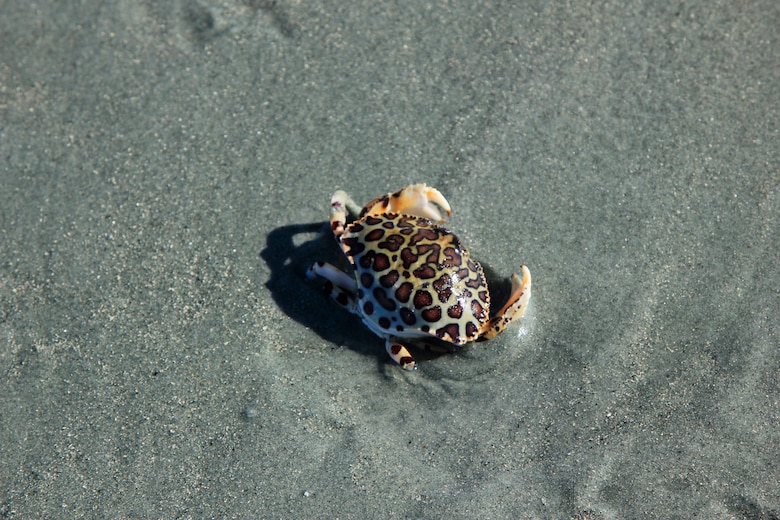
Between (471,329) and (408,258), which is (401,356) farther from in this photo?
(408,258)

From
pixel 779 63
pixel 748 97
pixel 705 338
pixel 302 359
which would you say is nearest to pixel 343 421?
pixel 302 359

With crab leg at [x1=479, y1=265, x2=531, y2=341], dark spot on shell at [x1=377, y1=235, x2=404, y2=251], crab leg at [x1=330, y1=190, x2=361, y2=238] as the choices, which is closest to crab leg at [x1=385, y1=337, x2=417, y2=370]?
crab leg at [x1=479, y1=265, x2=531, y2=341]

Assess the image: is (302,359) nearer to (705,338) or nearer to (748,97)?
(705,338)

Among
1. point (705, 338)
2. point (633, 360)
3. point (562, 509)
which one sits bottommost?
point (562, 509)

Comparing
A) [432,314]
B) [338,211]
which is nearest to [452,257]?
[432,314]

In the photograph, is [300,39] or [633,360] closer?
[633,360]

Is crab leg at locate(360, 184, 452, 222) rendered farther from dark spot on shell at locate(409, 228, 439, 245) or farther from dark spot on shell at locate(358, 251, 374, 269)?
dark spot on shell at locate(358, 251, 374, 269)

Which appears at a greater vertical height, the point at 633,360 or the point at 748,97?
the point at 748,97
